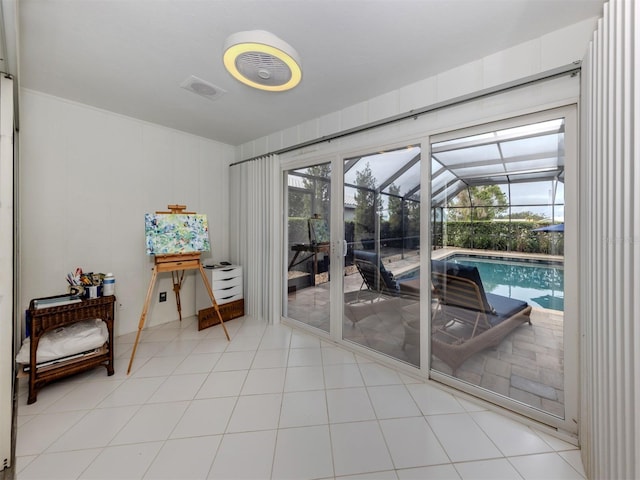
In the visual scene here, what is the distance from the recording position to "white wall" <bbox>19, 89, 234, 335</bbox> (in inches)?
99.1

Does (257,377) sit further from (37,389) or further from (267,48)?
(267,48)

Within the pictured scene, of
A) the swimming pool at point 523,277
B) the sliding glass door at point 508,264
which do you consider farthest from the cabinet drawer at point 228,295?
the swimming pool at point 523,277

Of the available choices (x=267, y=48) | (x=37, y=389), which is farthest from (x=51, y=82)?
(x=37, y=389)

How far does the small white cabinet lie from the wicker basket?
0.06 metres

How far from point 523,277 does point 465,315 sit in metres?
0.52

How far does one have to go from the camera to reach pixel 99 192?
2.90 m

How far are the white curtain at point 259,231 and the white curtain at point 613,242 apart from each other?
→ 115 inches

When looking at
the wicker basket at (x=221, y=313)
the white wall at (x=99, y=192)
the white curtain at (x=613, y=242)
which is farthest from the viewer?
the wicker basket at (x=221, y=313)

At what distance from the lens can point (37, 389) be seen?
199 cm

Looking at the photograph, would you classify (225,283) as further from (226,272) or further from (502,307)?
(502,307)

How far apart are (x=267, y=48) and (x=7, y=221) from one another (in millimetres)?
1787

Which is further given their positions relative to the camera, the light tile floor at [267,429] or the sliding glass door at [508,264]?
the sliding glass door at [508,264]

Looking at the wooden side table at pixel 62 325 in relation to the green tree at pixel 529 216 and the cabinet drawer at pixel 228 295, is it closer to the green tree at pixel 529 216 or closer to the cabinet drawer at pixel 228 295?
the cabinet drawer at pixel 228 295

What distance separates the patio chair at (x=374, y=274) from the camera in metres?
2.63
